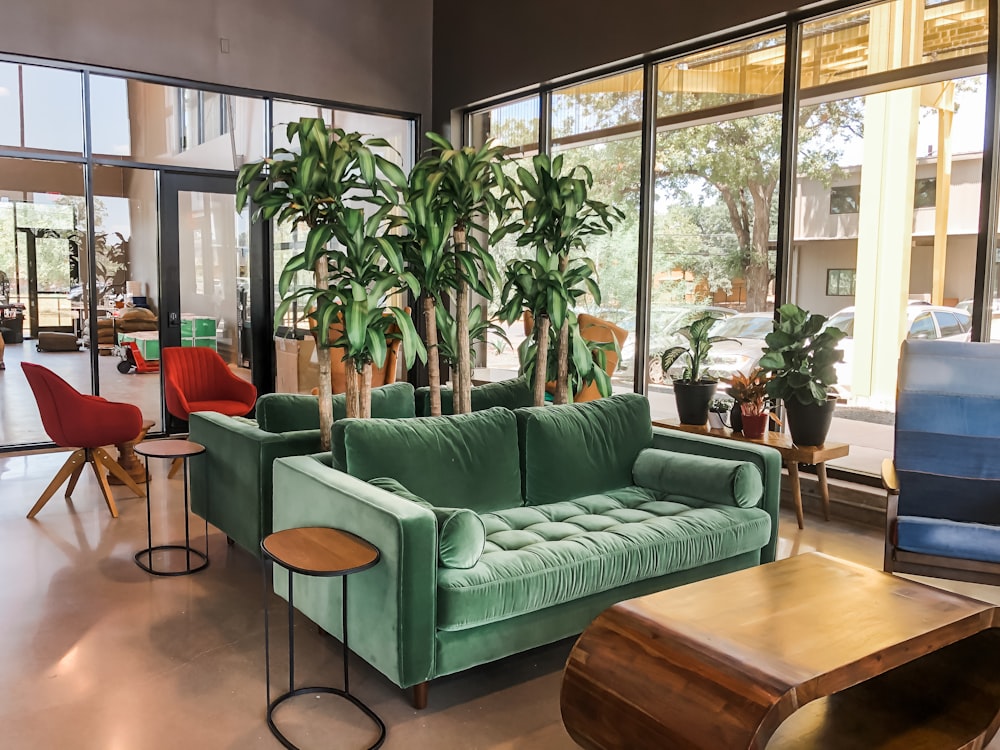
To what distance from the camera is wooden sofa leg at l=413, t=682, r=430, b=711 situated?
2635mm

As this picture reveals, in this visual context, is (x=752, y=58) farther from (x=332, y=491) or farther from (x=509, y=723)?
(x=509, y=723)

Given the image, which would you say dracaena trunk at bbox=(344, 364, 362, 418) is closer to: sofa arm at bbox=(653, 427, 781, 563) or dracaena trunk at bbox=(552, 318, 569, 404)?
dracaena trunk at bbox=(552, 318, 569, 404)

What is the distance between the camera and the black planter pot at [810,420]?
4586 millimetres

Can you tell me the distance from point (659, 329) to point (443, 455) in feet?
10.5

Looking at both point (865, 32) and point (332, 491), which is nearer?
point (332, 491)

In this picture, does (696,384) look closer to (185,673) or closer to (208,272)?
(185,673)

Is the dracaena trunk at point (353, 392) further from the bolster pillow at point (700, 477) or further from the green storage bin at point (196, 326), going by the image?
the green storage bin at point (196, 326)

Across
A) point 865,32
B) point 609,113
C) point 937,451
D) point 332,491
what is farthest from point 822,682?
point 609,113

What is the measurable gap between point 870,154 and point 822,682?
12.5ft

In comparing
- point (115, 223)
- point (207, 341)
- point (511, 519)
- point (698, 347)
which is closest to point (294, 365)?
point (207, 341)

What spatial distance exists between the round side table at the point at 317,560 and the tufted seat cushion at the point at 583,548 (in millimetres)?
291

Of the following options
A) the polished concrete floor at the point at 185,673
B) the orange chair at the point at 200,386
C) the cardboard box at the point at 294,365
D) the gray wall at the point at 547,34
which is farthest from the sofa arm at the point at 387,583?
the cardboard box at the point at 294,365

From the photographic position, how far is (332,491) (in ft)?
9.32

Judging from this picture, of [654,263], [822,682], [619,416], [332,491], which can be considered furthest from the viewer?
[654,263]
